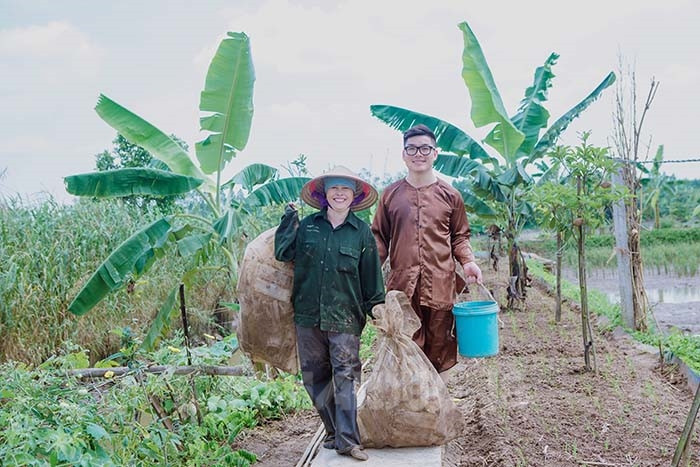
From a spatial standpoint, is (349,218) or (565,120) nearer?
(349,218)

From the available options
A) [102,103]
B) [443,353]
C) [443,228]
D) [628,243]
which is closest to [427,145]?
[443,228]

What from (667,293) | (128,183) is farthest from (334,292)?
(667,293)

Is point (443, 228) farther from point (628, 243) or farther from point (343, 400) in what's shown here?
point (628, 243)

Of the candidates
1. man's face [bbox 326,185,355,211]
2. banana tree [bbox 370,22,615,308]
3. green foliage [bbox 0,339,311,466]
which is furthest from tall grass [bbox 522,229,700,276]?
man's face [bbox 326,185,355,211]

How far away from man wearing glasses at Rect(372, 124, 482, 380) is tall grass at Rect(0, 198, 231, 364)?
4.00m

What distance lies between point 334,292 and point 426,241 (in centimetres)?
78

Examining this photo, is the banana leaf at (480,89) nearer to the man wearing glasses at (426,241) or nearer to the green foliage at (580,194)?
the green foliage at (580,194)

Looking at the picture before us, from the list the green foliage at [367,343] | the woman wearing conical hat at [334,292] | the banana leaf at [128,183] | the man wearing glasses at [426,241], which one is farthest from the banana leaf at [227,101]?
the woman wearing conical hat at [334,292]

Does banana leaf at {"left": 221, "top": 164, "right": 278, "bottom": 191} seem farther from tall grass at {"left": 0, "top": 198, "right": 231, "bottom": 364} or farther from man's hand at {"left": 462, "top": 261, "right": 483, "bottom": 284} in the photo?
man's hand at {"left": 462, "top": 261, "right": 483, "bottom": 284}

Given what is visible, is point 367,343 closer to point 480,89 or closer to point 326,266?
point 480,89

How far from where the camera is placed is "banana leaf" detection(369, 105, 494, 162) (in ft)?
31.4

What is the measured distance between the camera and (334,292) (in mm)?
3537

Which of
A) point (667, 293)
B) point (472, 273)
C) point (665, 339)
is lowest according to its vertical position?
point (667, 293)

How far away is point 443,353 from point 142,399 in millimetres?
1861
